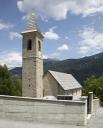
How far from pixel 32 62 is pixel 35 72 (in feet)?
6.48

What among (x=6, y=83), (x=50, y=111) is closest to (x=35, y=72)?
(x=6, y=83)

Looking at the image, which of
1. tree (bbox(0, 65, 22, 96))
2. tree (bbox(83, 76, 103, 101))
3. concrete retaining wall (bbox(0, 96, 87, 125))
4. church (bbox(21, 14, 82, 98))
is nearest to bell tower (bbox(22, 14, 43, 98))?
church (bbox(21, 14, 82, 98))

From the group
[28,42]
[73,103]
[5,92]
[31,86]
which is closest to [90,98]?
[73,103]

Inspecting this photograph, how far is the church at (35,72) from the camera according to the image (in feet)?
157

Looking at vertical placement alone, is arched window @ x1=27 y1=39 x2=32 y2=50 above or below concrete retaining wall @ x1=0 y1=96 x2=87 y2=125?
above

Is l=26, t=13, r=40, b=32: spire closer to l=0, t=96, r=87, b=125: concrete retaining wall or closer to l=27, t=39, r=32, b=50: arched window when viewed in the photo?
l=27, t=39, r=32, b=50: arched window

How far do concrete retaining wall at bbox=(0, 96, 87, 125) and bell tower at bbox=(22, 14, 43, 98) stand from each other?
33.3 m

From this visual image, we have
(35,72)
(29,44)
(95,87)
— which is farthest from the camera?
(95,87)

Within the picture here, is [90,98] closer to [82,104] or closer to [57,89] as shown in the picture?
[82,104]

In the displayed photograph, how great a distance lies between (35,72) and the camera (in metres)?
48.2

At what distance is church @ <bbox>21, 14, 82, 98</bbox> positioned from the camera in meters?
47.9

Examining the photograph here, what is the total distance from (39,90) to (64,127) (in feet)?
118

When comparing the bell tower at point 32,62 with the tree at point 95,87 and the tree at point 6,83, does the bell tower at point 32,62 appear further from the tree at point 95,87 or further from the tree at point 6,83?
the tree at point 95,87

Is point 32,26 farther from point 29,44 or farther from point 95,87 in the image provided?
point 95,87
